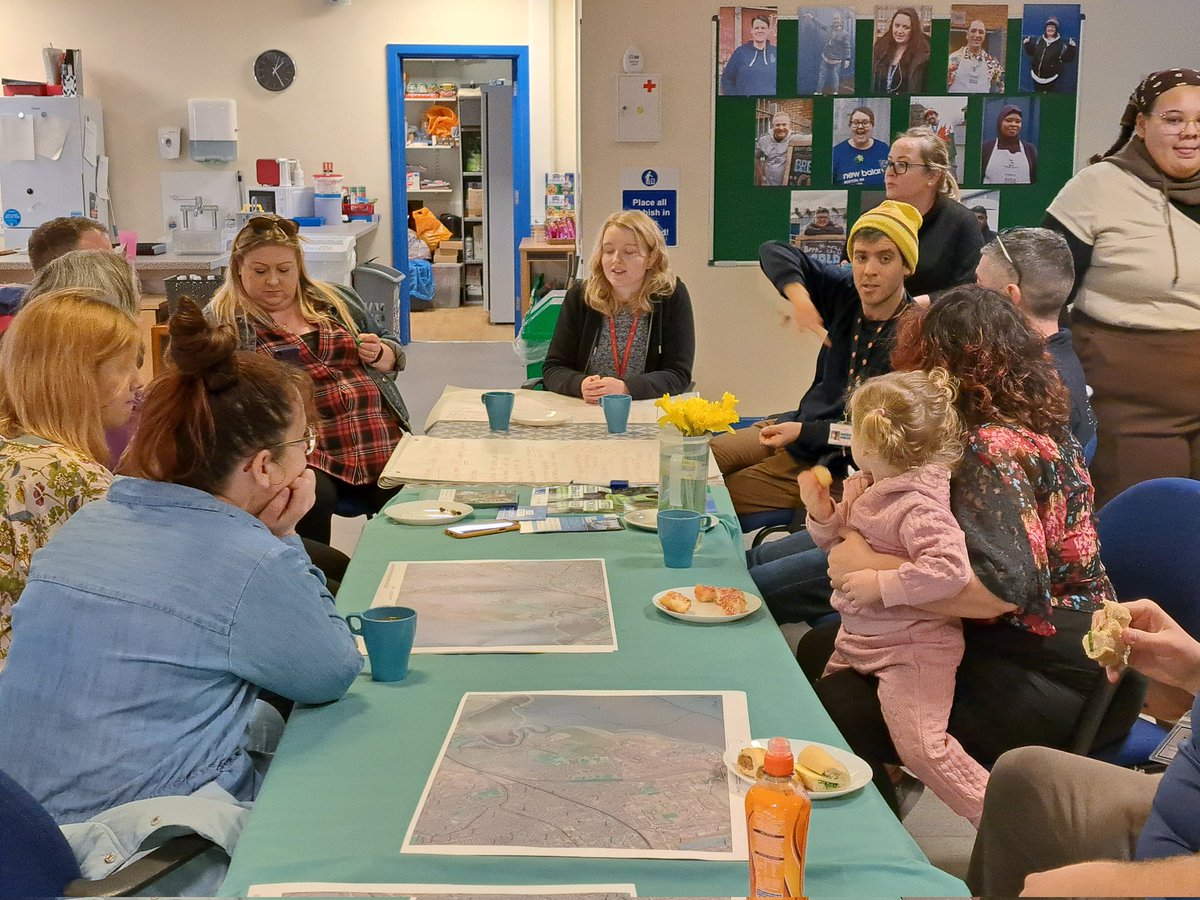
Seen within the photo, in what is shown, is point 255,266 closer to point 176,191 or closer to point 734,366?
point 734,366

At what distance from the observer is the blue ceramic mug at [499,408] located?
9.93ft

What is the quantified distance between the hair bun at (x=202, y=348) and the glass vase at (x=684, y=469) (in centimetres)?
98

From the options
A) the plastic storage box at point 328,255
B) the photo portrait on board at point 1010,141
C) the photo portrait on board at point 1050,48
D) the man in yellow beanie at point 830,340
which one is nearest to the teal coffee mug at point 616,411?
the man in yellow beanie at point 830,340

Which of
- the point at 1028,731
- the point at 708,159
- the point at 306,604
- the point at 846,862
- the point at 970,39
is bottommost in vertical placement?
Result: the point at 1028,731

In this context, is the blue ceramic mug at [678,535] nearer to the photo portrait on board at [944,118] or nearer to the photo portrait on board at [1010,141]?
the photo portrait on board at [944,118]

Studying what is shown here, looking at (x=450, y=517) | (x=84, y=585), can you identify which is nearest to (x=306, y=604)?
(x=84, y=585)

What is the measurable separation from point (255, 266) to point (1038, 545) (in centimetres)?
228

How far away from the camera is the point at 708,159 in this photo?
482cm

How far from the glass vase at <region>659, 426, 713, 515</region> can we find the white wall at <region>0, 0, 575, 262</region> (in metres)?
7.80

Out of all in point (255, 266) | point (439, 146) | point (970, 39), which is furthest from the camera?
point (439, 146)

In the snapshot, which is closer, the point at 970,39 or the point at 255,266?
the point at 255,266

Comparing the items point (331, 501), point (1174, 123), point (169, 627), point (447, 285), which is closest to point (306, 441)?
point (169, 627)

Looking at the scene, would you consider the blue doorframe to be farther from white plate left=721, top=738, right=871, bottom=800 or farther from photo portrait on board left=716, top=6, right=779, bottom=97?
white plate left=721, top=738, right=871, bottom=800

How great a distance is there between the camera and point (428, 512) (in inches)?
96.3
